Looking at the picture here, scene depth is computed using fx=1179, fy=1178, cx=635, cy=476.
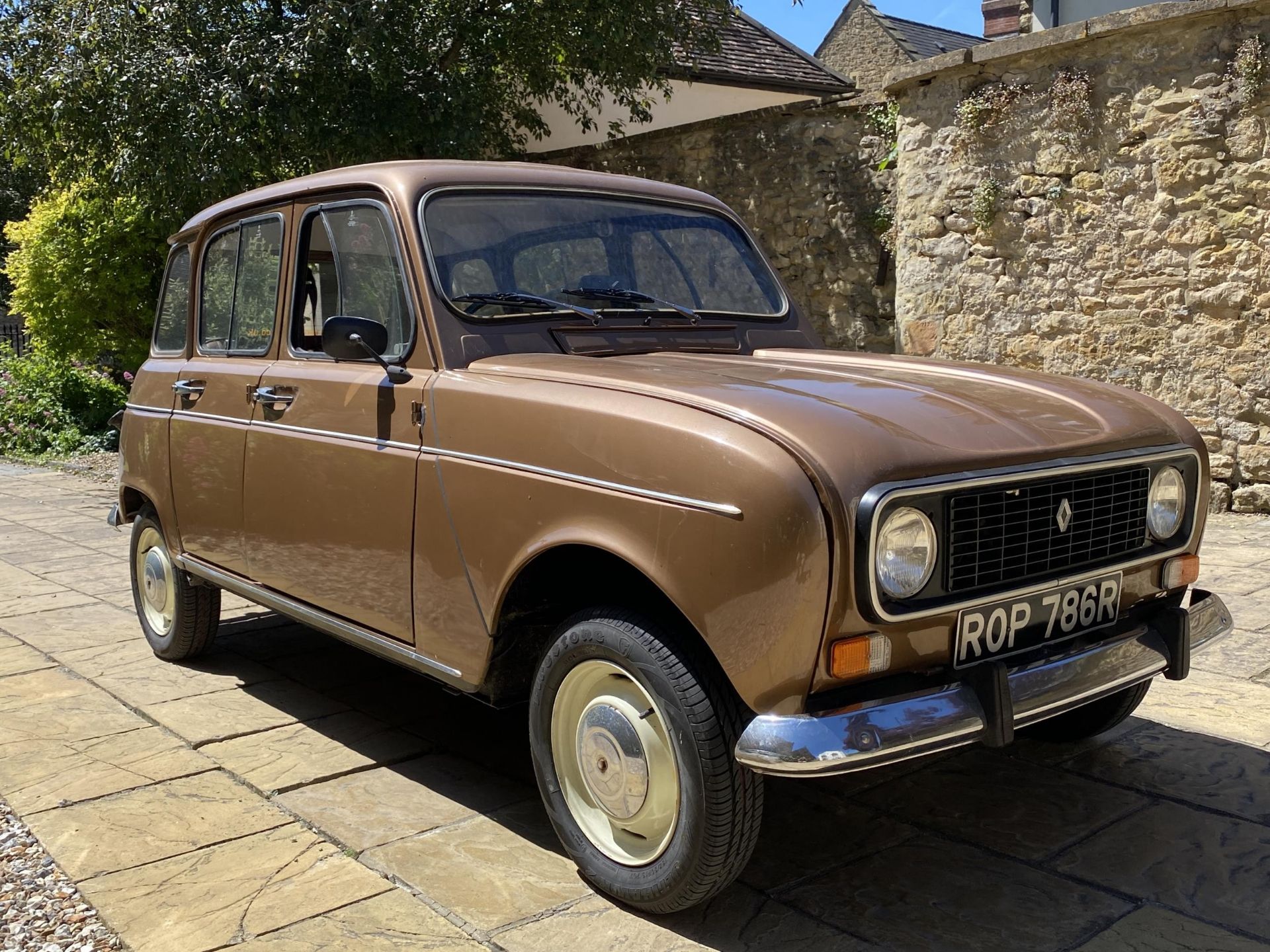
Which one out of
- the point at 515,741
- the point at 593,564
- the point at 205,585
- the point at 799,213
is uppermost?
the point at 799,213

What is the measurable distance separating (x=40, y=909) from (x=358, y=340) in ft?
5.58

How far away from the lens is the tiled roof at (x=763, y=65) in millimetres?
17016

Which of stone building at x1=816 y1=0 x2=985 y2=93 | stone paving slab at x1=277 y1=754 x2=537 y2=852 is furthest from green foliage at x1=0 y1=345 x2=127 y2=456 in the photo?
stone building at x1=816 y1=0 x2=985 y2=93

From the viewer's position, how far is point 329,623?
378 cm

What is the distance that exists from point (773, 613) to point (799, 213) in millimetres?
8517

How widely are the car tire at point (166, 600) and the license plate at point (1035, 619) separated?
133 inches

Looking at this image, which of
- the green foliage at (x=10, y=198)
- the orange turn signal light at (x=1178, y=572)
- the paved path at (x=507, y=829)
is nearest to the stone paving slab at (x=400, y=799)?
the paved path at (x=507, y=829)

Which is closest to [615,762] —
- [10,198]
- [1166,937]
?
[1166,937]

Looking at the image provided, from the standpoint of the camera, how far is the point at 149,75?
9.60 meters

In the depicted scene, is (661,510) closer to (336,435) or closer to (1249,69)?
(336,435)

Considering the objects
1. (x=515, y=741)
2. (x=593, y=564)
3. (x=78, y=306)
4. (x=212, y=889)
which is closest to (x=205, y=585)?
(x=515, y=741)

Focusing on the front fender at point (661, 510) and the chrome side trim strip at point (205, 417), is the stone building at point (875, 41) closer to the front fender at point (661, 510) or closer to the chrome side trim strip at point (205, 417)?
the chrome side trim strip at point (205, 417)

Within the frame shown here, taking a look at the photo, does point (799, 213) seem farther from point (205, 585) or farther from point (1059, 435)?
point (1059, 435)

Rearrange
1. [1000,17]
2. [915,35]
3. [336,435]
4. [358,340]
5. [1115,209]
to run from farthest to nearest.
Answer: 1. [915,35]
2. [1000,17]
3. [1115,209]
4. [336,435]
5. [358,340]
